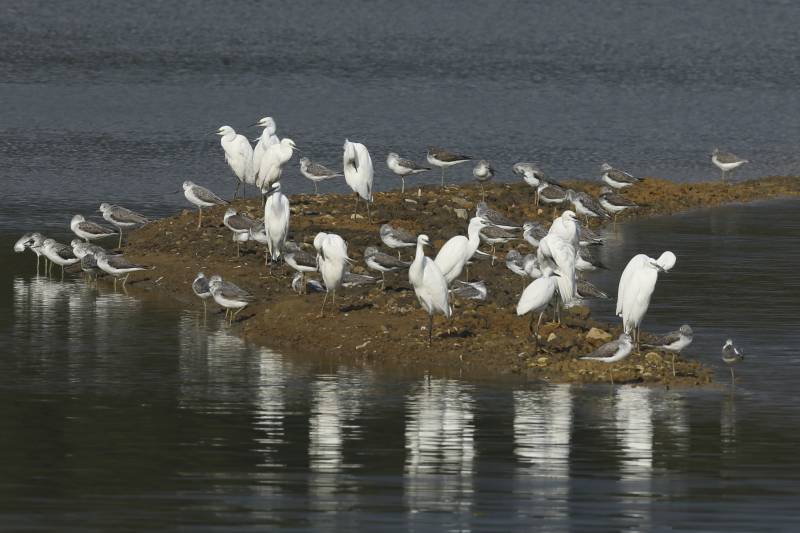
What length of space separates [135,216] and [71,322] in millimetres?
6274

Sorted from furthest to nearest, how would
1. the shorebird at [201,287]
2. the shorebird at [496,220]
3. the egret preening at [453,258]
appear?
the shorebird at [496,220] → the shorebird at [201,287] → the egret preening at [453,258]

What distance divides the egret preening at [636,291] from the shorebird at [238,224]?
27.4 ft

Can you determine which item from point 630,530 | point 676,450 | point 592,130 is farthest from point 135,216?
point 592,130

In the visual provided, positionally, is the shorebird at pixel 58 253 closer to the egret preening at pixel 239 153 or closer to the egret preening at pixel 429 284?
the egret preening at pixel 239 153

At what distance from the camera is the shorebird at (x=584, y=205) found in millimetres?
34719

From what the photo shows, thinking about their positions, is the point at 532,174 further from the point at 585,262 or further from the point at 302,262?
the point at 302,262

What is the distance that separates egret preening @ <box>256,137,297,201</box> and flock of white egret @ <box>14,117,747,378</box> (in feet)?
0.06

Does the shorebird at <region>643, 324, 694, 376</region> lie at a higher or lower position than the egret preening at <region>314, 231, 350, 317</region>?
lower

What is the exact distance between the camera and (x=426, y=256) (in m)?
25.9

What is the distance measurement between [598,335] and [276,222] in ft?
21.7

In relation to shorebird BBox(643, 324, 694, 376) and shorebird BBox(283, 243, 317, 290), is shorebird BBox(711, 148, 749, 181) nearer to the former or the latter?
shorebird BBox(283, 243, 317, 290)

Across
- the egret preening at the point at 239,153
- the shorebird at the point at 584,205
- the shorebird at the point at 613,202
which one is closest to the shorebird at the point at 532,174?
the shorebird at the point at 584,205

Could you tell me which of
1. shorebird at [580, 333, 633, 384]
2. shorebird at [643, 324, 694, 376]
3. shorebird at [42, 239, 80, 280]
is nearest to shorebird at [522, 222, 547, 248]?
shorebird at [643, 324, 694, 376]

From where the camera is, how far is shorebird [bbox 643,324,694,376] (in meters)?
21.6
